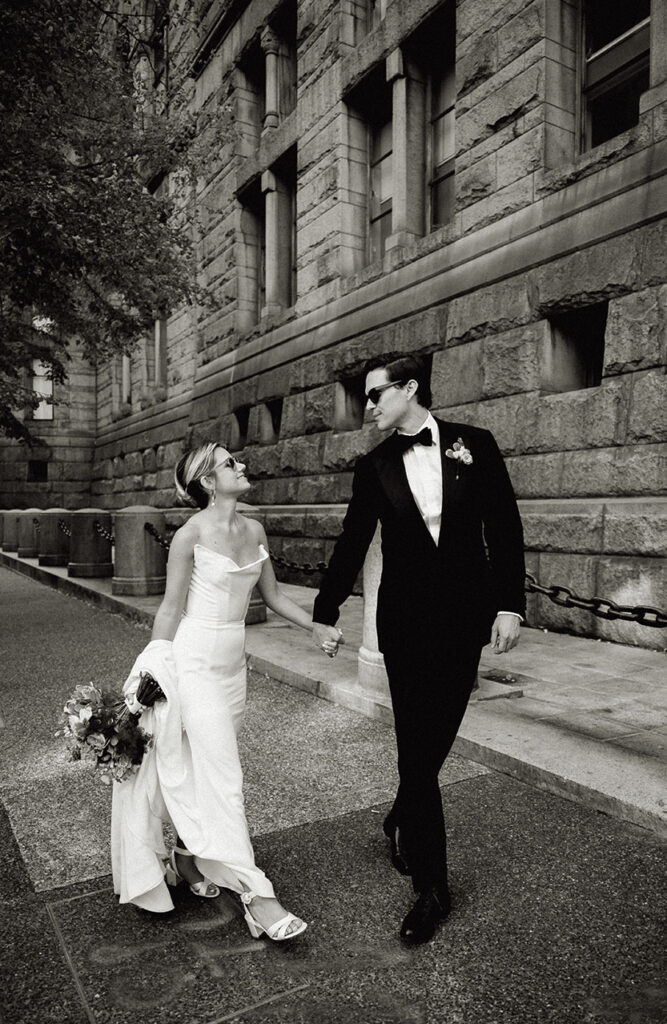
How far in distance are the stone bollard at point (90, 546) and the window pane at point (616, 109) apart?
29.4 ft

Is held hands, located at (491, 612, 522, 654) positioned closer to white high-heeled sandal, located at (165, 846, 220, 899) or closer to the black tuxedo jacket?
the black tuxedo jacket

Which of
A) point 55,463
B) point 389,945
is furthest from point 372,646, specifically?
point 55,463

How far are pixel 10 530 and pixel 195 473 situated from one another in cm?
1989

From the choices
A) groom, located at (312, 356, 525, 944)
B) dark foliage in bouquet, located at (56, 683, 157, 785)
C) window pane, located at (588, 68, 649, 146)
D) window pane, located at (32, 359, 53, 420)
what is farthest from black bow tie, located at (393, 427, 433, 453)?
window pane, located at (32, 359, 53, 420)

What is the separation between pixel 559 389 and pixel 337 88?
664 centimetres

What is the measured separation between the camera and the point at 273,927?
2.39m

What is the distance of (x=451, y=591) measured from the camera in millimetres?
2627

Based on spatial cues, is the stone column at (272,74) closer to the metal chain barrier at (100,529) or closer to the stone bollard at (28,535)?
the metal chain barrier at (100,529)

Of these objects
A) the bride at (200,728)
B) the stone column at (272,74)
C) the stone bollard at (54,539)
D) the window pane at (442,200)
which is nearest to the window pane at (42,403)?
the stone bollard at (54,539)

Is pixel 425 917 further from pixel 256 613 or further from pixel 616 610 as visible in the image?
pixel 256 613

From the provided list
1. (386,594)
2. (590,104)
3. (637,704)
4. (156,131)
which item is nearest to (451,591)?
(386,594)

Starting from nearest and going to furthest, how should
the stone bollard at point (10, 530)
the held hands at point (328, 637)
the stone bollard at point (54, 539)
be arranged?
the held hands at point (328, 637) < the stone bollard at point (54, 539) < the stone bollard at point (10, 530)

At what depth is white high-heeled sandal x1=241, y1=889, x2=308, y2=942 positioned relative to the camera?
7.80 feet

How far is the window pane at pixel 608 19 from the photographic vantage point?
785 centimetres
